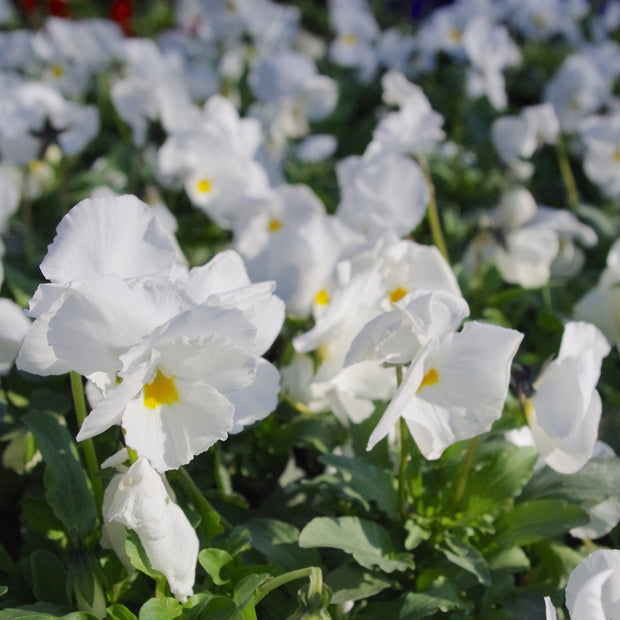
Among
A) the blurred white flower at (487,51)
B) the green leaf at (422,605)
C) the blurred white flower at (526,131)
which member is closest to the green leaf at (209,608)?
the green leaf at (422,605)

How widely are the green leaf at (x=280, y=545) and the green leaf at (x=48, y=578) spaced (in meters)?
0.29

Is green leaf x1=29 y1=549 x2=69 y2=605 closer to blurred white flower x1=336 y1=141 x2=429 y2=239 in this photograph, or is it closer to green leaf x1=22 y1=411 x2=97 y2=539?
green leaf x1=22 y1=411 x2=97 y2=539

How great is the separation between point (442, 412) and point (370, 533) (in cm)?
25

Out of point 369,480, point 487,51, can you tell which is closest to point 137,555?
point 369,480

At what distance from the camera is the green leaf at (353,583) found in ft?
3.92

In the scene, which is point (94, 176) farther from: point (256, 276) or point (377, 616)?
point (377, 616)

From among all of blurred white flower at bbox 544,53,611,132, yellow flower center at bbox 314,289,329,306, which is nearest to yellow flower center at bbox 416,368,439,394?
yellow flower center at bbox 314,289,329,306

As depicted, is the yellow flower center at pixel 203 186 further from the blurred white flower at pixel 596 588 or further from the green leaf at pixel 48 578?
the blurred white flower at pixel 596 588

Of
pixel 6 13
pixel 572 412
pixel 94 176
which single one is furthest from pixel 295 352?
pixel 6 13

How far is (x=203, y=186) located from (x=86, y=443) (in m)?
1.18

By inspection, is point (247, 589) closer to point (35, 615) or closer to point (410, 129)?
point (35, 615)

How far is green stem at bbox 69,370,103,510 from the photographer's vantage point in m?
1.11

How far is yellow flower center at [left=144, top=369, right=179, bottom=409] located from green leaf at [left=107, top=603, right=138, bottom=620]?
0.98 ft

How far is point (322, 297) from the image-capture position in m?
1.67
